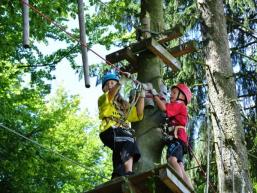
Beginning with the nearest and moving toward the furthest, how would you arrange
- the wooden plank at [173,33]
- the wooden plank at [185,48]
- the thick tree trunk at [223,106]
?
1. the wooden plank at [173,33]
2. the wooden plank at [185,48]
3. the thick tree trunk at [223,106]

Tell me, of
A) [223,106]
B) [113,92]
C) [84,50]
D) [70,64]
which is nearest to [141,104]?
[113,92]

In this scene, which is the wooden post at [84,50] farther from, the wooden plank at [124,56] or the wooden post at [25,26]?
the wooden plank at [124,56]

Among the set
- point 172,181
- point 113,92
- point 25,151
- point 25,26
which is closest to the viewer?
point 25,26

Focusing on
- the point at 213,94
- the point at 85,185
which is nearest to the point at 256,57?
the point at 213,94

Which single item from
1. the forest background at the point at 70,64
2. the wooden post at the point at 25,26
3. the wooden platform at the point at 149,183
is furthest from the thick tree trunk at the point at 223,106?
the wooden post at the point at 25,26

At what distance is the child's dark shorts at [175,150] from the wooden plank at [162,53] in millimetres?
944

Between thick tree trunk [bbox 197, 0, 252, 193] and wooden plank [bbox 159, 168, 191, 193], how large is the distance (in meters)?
1.80

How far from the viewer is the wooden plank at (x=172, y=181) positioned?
3.70 m

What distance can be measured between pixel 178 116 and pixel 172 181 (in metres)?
1.04

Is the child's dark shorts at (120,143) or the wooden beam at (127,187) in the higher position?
the child's dark shorts at (120,143)

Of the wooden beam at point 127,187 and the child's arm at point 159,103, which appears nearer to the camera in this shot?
the wooden beam at point 127,187

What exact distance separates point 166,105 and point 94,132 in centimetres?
1640

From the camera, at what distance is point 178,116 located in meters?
4.73

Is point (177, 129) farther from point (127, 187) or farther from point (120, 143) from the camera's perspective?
point (127, 187)
